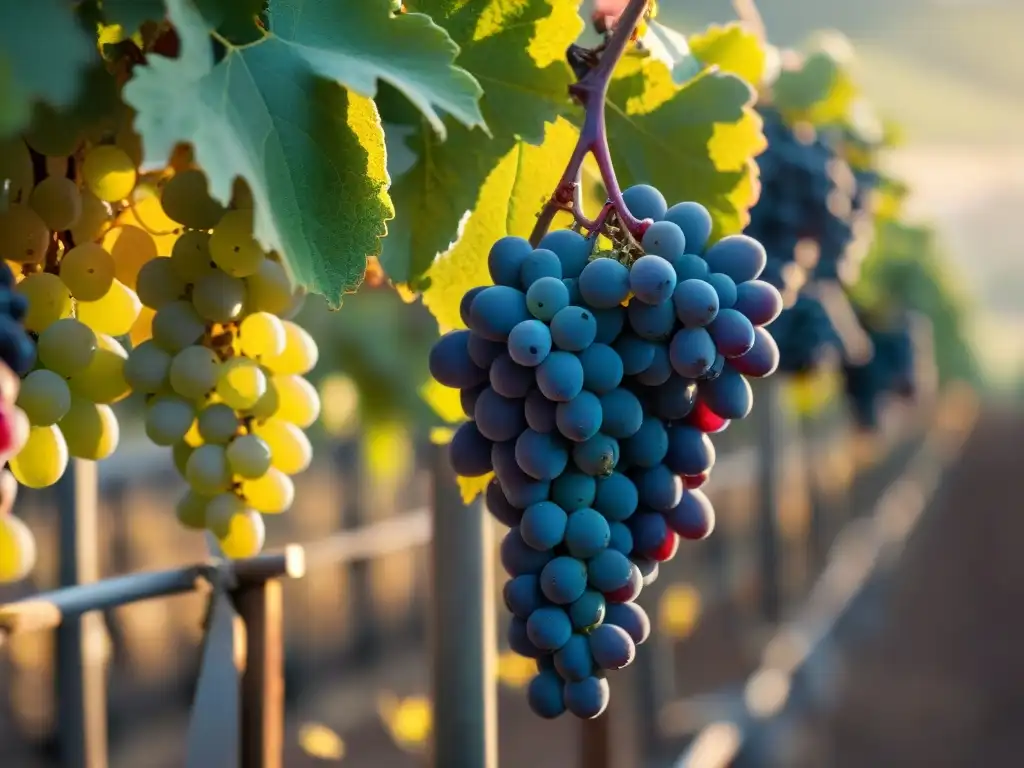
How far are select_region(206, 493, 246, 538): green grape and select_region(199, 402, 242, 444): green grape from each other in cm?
4

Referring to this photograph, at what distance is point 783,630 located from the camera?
3.83 meters

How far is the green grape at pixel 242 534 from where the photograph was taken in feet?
1.99

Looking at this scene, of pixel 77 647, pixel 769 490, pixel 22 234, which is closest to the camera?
pixel 22 234

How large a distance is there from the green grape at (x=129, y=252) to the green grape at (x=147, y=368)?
0.04 m

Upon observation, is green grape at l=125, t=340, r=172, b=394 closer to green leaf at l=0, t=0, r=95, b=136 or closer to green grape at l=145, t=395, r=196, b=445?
green grape at l=145, t=395, r=196, b=445

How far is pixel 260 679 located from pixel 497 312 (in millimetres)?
353

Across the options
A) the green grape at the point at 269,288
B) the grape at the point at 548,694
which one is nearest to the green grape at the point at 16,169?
the green grape at the point at 269,288

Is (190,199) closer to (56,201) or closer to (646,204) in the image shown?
(56,201)

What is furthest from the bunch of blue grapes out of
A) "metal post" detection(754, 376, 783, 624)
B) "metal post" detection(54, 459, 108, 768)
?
"metal post" detection(754, 376, 783, 624)

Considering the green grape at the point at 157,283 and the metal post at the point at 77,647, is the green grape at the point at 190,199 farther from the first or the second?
the metal post at the point at 77,647

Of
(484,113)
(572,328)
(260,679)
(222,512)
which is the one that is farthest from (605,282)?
(260,679)

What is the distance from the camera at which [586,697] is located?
0.57 meters

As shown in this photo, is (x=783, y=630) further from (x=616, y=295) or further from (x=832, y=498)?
(x=832, y=498)

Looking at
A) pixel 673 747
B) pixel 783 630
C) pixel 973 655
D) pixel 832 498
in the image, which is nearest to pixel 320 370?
pixel 673 747
